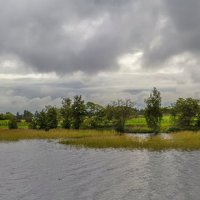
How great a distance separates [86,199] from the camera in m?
28.5

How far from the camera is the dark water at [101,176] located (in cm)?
3016

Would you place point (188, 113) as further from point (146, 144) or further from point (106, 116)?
point (146, 144)

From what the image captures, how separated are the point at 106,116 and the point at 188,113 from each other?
28.5 meters

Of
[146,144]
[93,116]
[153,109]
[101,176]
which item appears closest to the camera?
[101,176]

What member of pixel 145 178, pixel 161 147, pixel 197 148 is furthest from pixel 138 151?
pixel 145 178

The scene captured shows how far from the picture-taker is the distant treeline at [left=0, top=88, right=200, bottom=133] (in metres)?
106

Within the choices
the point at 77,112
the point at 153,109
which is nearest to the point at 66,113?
the point at 77,112

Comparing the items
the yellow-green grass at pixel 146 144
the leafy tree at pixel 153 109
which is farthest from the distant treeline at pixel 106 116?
the yellow-green grass at pixel 146 144

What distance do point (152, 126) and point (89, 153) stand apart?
168 ft

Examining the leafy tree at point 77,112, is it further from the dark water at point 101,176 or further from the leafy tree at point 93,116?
the dark water at point 101,176

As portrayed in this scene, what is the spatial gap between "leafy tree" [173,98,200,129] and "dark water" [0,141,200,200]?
60.7 metres

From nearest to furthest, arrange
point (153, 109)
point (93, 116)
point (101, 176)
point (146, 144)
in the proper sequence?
1. point (101, 176)
2. point (146, 144)
3. point (153, 109)
4. point (93, 116)

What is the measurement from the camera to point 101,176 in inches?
1487

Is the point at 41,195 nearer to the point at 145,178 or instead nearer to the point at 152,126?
the point at 145,178
